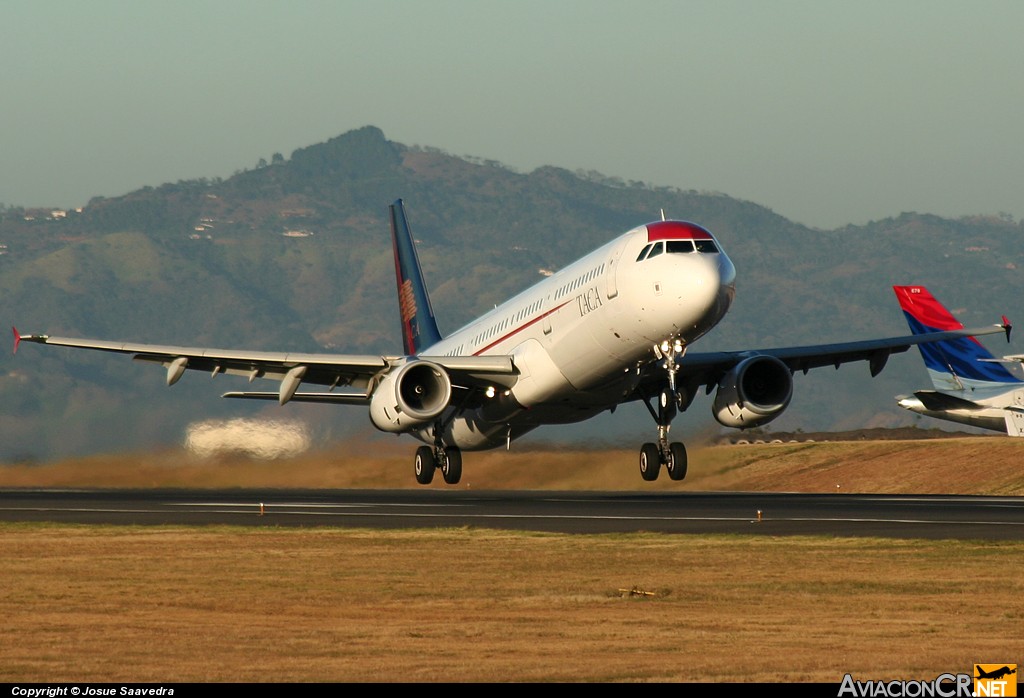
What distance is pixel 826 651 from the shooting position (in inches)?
671

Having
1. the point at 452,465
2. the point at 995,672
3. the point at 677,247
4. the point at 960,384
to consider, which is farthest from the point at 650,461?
the point at 960,384

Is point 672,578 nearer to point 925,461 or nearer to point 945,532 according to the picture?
point 945,532

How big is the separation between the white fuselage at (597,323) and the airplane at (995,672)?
20870mm

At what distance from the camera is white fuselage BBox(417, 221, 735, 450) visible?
119 ft

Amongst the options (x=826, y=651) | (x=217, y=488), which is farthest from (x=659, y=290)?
(x=217, y=488)

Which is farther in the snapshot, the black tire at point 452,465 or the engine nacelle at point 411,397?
the black tire at point 452,465

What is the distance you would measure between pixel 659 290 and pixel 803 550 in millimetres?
9548

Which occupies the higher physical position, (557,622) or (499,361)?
(499,361)

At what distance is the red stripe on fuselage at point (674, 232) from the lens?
37.0 m

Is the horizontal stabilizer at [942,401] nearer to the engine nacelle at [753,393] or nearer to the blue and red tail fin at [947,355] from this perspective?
the blue and red tail fin at [947,355]

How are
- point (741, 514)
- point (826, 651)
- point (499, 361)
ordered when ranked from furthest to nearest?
point (499, 361) → point (741, 514) → point (826, 651)

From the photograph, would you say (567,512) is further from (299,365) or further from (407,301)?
(407,301)

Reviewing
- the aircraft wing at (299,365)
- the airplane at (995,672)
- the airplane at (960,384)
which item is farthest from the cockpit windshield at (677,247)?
the airplane at (960,384)

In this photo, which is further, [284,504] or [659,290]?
[284,504]
